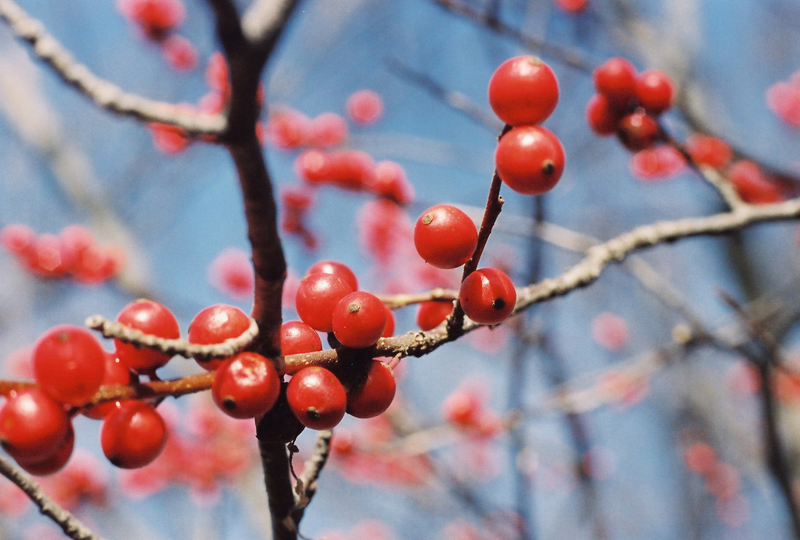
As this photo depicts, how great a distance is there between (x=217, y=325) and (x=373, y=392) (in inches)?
11.6

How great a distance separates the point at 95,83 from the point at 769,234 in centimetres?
774

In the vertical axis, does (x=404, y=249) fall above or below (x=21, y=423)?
below

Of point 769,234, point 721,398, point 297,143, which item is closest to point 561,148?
point 297,143

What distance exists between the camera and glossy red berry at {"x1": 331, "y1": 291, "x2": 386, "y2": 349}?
977mm

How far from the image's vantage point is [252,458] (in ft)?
16.8

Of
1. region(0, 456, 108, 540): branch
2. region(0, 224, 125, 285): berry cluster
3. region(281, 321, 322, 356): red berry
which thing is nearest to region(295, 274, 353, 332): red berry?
region(281, 321, 322, 356): red berry

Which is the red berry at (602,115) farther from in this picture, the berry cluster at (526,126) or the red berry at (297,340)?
the red berry at (297,340)

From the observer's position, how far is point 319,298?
3.60 ft

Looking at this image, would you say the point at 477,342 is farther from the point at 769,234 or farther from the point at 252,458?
the point at 769,234

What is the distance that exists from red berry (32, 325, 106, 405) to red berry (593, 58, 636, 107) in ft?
5.70

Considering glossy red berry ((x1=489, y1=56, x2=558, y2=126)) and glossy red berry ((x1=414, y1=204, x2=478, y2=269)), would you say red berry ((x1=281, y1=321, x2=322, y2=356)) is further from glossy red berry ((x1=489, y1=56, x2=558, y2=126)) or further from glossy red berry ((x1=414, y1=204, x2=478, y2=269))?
glossy red berry ((x1=489, y1=56, x2=558, y2=126))

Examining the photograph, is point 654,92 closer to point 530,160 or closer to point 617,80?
point 617,80

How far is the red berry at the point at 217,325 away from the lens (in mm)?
951

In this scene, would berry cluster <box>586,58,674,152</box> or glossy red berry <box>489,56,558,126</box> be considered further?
berry cluster <box>586,58,674,152</box>
